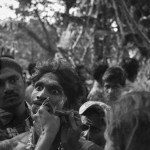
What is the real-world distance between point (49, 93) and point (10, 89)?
69cm

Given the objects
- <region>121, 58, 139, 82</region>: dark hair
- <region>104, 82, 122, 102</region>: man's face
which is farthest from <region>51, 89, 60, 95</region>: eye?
<region>121, 58, 139, 82</region>: dark hair

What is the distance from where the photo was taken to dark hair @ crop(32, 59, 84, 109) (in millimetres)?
2760

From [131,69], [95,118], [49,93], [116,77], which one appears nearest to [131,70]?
[131,69]

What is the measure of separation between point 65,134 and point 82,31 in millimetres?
6621

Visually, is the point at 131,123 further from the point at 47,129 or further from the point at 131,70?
the point at 131,70

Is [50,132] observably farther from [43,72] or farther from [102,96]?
[102,96]

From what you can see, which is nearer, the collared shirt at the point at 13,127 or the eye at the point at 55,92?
the eye at the point at 55,92

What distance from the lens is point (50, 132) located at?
2.38m

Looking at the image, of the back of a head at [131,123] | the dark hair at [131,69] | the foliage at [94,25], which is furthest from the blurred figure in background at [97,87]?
the back of a head at [131,123]

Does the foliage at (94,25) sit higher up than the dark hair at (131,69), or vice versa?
the foliage at (94,25)

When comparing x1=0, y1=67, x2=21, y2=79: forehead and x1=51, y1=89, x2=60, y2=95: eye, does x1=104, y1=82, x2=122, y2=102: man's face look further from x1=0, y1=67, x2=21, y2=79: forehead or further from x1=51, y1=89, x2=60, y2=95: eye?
x1=51, y1=89, x2=60, y2=95: eye

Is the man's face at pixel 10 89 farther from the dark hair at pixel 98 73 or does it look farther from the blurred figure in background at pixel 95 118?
the dark hair at pixel 98 73

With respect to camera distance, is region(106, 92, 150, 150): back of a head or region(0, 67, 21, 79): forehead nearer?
region(106, 92, 150, 150): back of a head

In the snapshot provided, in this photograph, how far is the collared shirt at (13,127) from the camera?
10.4 ft
